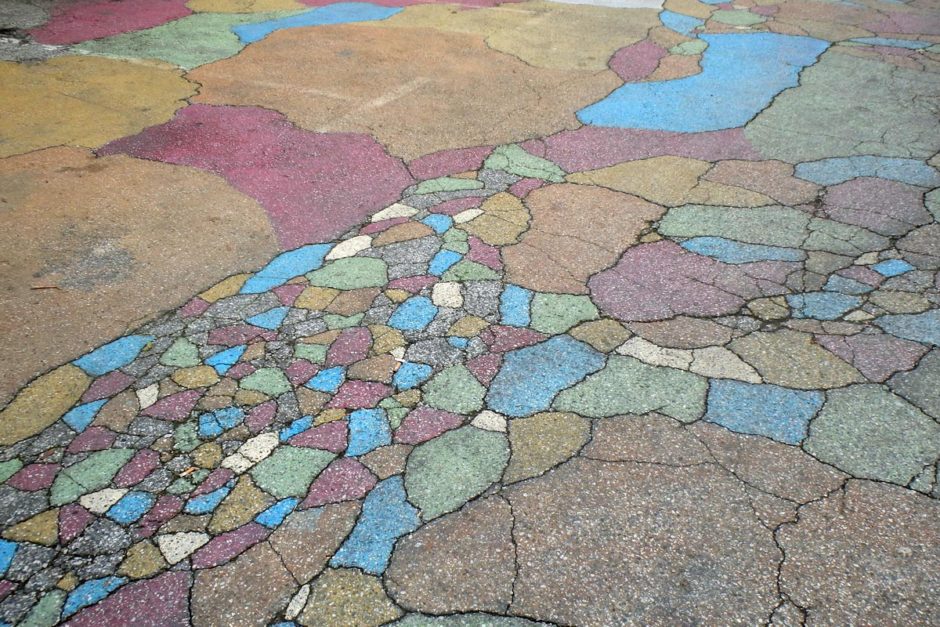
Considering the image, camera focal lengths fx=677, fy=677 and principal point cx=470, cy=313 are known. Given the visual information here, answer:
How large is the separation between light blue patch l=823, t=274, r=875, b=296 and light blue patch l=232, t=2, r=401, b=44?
618cm

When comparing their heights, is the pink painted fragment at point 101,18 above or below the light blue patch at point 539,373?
above

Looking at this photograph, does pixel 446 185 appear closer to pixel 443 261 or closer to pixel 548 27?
pixel 443 261

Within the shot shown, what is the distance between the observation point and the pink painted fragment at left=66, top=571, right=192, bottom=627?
2133 mm

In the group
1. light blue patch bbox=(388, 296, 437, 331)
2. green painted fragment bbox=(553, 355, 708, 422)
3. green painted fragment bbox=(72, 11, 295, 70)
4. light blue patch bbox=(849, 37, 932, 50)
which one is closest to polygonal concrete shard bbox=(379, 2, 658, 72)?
green painted fragment bbox=(72, 11, 295, 70)

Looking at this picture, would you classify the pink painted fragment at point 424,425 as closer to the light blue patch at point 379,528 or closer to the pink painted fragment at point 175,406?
the light blue patch at point 379,528

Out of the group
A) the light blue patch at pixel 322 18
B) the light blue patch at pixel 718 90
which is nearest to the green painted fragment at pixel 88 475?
the light blue patch at pixel 718 90

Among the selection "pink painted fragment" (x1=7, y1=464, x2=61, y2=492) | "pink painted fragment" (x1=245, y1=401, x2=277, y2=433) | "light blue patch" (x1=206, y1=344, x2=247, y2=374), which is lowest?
"pink painted fragment" (x1=7, y1=464, x2=61, y2=492)

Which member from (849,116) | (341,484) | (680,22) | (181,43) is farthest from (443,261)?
(680,22)

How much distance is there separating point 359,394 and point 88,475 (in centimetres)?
109

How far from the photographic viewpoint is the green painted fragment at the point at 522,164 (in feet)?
15.7

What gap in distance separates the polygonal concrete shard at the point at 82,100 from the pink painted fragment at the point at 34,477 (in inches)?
126

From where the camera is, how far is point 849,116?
556 centimetres

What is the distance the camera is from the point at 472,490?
254 cm

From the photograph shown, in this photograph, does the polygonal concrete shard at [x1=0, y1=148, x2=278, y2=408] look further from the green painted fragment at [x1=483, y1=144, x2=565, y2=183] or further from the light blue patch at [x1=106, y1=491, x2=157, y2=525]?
the green painted fragment at [x1=483, y1=144, x2=565, y2=183]
